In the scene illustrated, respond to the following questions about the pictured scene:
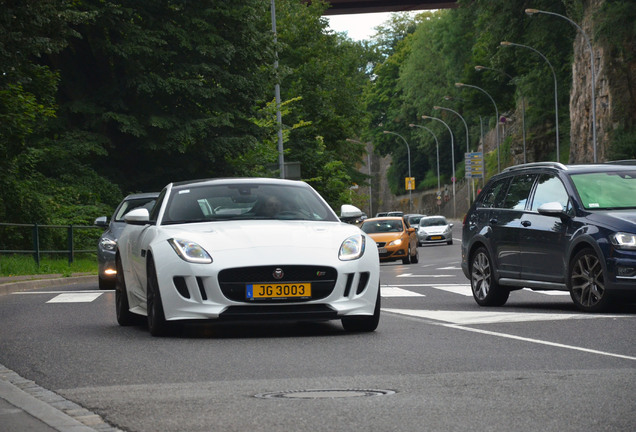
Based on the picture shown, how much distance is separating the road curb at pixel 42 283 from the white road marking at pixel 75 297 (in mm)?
2422

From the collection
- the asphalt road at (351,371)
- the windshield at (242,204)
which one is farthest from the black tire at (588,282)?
the windshield at (242,204)

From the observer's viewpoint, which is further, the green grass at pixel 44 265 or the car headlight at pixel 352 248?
the green grass at pixel 44 265

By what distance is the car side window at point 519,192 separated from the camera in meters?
15.9

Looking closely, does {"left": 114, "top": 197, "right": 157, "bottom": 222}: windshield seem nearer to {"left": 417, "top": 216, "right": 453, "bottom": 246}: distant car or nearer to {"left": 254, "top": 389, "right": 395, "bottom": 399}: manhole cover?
{"left": 254, "top": 389, "right": 395, "bottom": 399}: manhole cover

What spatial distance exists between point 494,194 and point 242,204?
16.6 feet

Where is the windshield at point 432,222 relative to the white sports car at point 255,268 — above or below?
below

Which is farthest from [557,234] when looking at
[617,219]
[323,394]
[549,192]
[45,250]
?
[45,250]

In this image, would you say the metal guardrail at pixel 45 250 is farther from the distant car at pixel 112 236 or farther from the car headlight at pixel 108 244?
the car headlight at pixel 108 244

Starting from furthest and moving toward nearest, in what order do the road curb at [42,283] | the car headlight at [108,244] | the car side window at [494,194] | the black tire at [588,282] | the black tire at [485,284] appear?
the road curb at [42,283] < the car headlight at [108,244] < the car side window at [494,194] < the black tire at [485,284] < the black tire at [588,282]

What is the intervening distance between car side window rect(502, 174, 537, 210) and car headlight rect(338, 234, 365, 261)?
445 centimetres

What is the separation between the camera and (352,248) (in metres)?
11.8

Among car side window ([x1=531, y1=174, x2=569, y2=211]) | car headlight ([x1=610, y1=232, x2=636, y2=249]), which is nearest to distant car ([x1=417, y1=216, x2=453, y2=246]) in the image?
Result: car side window ([x1=531, y1=174, x2=569, y2=211])

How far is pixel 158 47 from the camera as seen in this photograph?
1560 inches

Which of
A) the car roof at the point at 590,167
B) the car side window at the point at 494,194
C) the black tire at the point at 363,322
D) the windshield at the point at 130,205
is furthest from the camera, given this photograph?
the windshield at the point at 130,205
